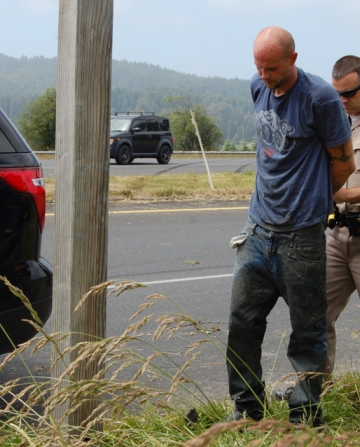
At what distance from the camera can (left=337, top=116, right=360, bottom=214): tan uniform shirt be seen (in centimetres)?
371

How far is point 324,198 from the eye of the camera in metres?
3.30

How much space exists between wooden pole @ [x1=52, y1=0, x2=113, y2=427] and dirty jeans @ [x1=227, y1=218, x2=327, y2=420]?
0.78 meters

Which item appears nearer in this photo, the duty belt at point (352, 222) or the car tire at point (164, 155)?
the duty belt at point (352, 222)

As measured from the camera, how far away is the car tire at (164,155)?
29922 mm

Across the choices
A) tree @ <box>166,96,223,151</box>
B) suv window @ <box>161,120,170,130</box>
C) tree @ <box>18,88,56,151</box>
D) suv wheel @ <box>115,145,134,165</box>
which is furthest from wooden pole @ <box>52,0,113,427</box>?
tree @ <box>166,96,223,151</box>

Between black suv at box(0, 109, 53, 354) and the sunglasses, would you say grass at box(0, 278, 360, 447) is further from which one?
the sunglasses

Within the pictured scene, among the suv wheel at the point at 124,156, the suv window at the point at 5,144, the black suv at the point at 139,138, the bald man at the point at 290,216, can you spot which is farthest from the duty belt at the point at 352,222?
the suv wheel at the point at 124,156

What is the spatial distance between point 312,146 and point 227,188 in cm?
1366

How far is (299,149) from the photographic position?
328cm

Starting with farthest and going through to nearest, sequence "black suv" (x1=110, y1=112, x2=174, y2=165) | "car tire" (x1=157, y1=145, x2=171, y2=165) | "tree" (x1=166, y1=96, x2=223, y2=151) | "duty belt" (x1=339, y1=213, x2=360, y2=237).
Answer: "tree" (x1=166, y1=96, x2=223, y2=151)
"car tire" (x1=157, y1=145, x2=171, y2=165)
"black suv" (x1=110, y1=112, x2=174, y2=165)
"duty belt" (x1=339, y1=213, x2=360, y2=237)

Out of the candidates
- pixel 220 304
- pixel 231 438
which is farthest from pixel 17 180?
pixel 220 304

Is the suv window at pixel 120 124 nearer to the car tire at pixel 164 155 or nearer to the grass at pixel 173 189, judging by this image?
the car tire at pixel 164 155

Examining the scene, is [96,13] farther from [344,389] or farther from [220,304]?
[220,304]

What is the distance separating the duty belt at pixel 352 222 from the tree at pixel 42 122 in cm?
4628
